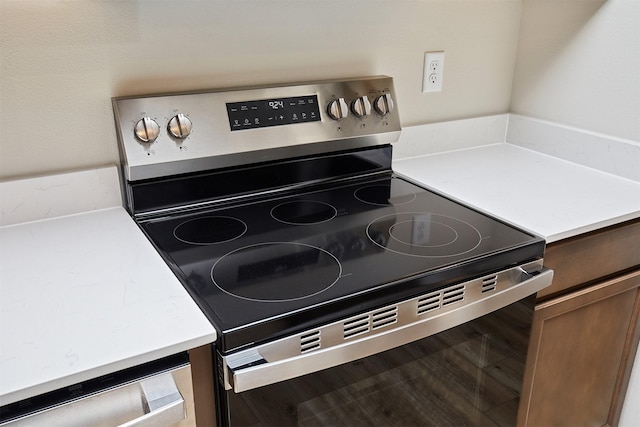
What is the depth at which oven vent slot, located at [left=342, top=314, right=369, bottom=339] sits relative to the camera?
0.91 m

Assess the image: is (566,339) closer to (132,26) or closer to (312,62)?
(312,62)

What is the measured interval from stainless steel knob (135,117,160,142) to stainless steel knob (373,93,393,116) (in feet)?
1.86

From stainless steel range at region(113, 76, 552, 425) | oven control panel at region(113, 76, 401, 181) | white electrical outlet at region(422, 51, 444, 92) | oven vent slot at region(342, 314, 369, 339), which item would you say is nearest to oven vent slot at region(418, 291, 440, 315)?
stainless steel range at region(113, 76, 552, 425)

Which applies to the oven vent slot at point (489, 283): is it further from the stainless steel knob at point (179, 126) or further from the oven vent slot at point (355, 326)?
the stainless steel knob at point (179, 126)

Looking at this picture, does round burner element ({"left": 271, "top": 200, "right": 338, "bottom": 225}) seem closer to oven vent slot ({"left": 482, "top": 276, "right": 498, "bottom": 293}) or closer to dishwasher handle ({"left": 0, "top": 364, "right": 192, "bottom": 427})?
oven vent slot ({"left": 482, "top": 276, "right": 498, "bottom": 293})

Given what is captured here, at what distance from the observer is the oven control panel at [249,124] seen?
3.91ft

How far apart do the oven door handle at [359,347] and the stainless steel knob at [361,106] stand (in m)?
0.56

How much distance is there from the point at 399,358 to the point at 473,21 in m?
1.07

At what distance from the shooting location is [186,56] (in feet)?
4.14

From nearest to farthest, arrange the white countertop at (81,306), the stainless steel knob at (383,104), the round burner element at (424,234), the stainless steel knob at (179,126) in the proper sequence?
the white countertop at (81,306) < the round burner element at (424,234) < the stainless steel knob at (179,126) < the stainless steel knob at (383,104)

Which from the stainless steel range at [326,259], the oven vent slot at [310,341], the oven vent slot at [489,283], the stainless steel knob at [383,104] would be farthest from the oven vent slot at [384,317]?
the stainless steel knob at [383,104]

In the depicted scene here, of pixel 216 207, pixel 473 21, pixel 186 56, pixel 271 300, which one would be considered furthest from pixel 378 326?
pixel 473 21

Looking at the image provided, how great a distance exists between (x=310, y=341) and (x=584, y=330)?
810mm

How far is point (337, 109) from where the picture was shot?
139 centimetres
